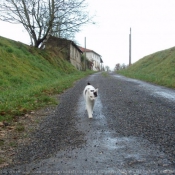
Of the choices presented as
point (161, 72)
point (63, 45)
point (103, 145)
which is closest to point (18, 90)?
point (103, 145)

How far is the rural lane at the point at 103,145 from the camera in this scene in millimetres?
3660

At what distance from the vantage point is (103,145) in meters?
4.68

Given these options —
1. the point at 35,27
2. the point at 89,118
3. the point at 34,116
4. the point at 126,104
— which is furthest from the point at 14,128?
the point at 35,27

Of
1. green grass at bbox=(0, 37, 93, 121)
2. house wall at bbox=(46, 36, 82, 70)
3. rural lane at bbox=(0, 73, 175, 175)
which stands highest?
house wall at bbox=(46, 36, 82, 70)

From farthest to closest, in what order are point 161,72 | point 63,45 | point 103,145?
1. point 63,45
2. point 161,72
3. point 103,145

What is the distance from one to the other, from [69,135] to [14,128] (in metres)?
1.58

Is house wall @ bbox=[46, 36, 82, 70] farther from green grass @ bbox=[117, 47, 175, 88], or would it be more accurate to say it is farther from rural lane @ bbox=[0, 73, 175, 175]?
rural lane @ bbox=[0, 73, 175, 175]

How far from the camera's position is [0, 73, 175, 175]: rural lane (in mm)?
3660

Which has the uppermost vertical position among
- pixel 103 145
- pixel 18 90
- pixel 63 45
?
pixel 63 45

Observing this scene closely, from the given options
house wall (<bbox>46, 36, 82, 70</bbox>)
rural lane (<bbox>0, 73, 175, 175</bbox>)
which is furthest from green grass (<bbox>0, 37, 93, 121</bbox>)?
house wall (<bbox>46, 36, 82, 70</bbox>)

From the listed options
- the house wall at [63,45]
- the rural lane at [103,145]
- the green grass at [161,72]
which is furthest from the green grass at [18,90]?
the house wall at [63,45]

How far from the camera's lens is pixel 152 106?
859cm

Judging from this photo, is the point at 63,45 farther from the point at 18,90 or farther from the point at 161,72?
the point at 18,90

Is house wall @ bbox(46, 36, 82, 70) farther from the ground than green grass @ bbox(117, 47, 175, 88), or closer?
farther from the ground
